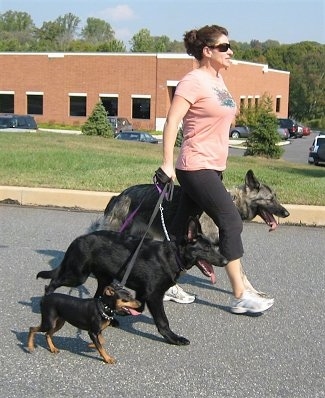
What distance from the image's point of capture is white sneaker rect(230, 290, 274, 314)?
5199 millimetres

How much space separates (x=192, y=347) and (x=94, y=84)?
5055 cm

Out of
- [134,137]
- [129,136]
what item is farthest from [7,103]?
[134,137]

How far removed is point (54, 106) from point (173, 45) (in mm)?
53186

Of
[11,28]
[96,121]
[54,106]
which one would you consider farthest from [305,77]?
[11,28]

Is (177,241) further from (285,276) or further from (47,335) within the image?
(285,276)

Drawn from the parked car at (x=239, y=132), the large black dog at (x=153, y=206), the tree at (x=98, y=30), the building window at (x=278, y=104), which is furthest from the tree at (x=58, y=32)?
the large black dog at (x=153, y=206)

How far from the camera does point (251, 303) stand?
17.1 feet

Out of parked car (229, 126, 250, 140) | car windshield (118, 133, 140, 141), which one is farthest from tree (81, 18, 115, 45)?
car windshield (118, 133, 140, 141)

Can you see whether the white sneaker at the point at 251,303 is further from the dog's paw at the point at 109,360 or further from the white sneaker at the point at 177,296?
the dog's paw at the point at 109,360

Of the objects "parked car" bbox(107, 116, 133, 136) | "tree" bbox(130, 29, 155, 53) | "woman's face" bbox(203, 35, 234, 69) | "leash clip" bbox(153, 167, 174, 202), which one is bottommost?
"parked car" bbox(107, 116, 133, 136)

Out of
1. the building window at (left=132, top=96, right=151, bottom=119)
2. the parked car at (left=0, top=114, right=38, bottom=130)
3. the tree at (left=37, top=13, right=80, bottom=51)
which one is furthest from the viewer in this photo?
the tree at (left=37, top=13, right=80, bottom=51)

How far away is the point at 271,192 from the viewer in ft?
20.9

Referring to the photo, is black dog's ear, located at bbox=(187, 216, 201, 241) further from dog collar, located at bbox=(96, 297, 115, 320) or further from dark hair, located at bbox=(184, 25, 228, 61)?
dark hair, located at bbox=(184, 25, 228, 61)

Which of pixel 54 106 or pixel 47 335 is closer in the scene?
pixel 47 335
